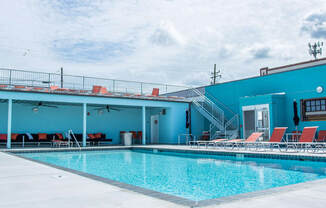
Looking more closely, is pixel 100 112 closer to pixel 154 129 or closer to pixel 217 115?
pixel 154 129

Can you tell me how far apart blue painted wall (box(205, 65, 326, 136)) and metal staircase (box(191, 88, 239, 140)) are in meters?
0.52

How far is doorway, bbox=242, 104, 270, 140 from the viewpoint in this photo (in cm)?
1490

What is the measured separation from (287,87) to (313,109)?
5.52 feet

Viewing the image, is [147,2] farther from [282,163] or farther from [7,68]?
[7,68]

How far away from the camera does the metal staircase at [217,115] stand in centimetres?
1673

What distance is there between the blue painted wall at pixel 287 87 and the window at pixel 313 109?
178 mm

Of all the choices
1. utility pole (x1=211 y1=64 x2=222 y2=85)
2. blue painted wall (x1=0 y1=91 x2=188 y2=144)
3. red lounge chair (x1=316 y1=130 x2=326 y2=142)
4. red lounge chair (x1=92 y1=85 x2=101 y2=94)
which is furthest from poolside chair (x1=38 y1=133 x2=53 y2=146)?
utility pole (x1=211 y1=64 x2=222 y2=85)

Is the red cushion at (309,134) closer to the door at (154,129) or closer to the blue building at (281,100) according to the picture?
the blue building at (281,100)

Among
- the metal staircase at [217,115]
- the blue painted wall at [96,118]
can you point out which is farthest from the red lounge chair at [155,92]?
the metal staircase at [217,115]

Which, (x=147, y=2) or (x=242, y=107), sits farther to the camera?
(x=242, y=107)

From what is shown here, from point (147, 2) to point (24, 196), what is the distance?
787 cm

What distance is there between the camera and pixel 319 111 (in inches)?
538

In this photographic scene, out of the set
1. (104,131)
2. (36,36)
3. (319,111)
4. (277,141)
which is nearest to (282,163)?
(277,141)

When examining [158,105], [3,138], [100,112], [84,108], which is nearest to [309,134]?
[158,105]
